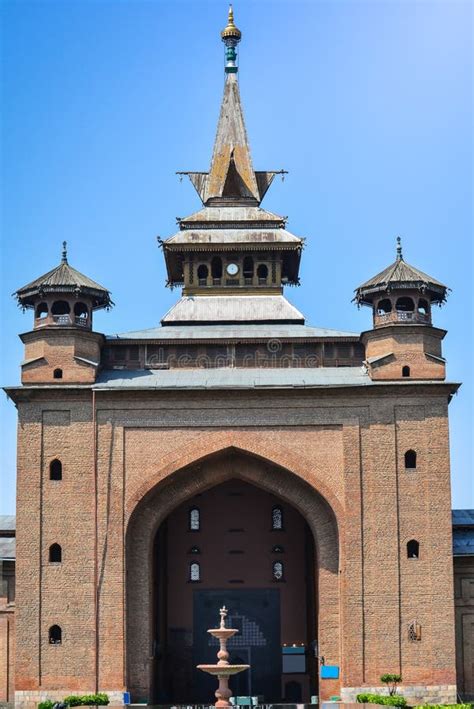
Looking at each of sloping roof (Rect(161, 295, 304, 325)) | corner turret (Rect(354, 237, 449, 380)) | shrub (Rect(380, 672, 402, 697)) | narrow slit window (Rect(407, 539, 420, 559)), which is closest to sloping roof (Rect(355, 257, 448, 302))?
corner turret (Rect(354, 237, 449, 380))

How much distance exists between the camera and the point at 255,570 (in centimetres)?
4875

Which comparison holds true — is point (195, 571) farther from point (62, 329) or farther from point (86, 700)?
point (62, 329)

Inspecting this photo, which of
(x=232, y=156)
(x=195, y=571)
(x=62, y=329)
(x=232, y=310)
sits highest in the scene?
(x=232, y=156)

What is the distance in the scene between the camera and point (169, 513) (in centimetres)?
4578

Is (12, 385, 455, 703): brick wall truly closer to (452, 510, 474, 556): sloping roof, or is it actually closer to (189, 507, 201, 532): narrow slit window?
(452, 510, 474, 556): sloping roof

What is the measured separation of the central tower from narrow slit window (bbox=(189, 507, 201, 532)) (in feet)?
22.5

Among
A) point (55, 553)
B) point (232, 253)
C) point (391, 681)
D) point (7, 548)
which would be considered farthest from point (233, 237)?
point (391, 681)

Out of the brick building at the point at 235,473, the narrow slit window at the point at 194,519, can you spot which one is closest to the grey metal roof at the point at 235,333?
the brick building at the point at 235,473

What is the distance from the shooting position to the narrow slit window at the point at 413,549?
42.9 m

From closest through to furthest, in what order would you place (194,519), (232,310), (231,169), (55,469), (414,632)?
1. (414,632)
2. (55,469)
3. (194,519)
4. (232,310)
5. (231,169)

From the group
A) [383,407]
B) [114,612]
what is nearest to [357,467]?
[383,407]

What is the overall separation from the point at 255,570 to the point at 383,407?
28.7 ft

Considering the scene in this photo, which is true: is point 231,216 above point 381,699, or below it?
above

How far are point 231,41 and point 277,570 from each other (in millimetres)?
23017
